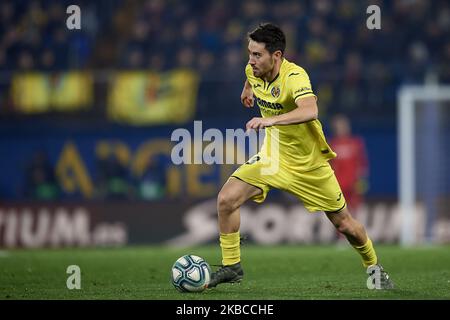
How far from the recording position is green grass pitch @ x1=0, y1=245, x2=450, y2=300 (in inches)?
337

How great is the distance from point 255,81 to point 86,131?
983 centimetres

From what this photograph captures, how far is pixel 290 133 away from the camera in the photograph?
9.15 meters

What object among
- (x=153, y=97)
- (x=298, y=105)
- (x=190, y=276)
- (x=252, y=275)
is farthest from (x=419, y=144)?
(x=190, y=276)

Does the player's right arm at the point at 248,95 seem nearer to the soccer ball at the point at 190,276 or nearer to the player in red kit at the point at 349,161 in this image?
the soccer ball at the point at 190,276

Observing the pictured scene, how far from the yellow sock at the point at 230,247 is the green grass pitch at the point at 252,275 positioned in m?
0.26

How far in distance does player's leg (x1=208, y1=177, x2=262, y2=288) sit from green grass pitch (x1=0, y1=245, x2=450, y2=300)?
0.14m

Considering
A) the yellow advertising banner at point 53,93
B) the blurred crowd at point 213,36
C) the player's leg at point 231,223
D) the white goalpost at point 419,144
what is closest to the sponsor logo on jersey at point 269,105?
the player's leg at point 231,223

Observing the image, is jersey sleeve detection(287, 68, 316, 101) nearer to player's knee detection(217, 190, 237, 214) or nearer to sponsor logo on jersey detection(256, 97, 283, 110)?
sponsor logo on jersey detection(256, 97, 283, 110)

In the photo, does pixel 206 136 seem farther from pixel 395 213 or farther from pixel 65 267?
pixel 65 267

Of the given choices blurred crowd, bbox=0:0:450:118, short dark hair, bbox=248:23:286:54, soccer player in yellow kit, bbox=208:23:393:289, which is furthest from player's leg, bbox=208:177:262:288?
blurred crowd, bbox=0:0:450:118

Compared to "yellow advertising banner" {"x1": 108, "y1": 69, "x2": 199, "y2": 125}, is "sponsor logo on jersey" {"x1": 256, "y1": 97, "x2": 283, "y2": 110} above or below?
below

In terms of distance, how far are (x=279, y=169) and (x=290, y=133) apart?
0.35 metres

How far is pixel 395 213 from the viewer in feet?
58.7
